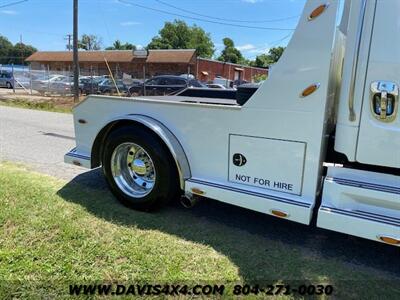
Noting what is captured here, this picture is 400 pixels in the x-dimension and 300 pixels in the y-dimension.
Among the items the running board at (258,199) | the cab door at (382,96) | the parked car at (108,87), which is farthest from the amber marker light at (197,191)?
the parked car at (108,87)

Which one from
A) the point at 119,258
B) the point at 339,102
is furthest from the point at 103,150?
the point at 339,102

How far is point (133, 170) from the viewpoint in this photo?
13.3ft

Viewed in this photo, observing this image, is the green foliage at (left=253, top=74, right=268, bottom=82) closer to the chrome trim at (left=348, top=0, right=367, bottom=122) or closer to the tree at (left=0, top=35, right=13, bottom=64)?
the chrome trim at (left=348, top=0, right=367, bottom=122)

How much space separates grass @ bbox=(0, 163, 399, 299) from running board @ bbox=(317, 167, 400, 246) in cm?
44

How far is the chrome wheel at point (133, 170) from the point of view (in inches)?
154

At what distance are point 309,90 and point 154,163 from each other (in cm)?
166

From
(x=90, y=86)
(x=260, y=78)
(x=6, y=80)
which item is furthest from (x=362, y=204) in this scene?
(x=6, y=80)

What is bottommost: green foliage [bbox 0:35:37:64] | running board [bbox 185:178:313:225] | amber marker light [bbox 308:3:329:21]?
running board [bbox 185:178:313:225]

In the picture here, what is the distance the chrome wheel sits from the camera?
3920 millimetres

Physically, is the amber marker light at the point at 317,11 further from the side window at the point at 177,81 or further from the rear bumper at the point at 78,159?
the side window at the point at 177,81

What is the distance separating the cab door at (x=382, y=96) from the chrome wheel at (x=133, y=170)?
2.03 metres

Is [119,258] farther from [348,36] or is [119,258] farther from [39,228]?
[348,36]

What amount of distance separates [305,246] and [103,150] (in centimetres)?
233

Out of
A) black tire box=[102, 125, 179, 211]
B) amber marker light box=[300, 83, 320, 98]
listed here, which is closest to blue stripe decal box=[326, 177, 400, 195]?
amber marker light box=[300, 83, 320, 98]
